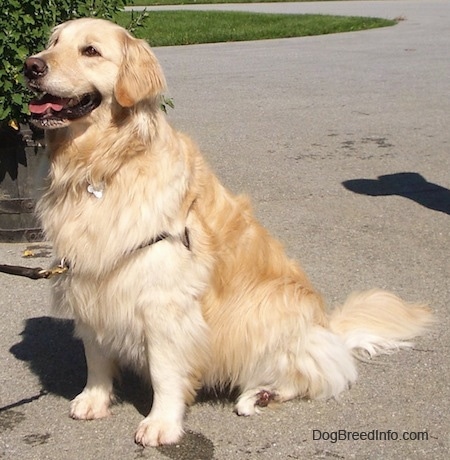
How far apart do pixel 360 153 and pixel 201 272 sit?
18.1ft

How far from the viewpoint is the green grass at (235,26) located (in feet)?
57.9

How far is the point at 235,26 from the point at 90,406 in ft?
53.4

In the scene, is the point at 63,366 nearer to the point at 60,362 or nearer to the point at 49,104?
the point at 60,362

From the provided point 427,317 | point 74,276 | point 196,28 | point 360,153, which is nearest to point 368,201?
point 360,153

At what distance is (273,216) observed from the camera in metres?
6.93

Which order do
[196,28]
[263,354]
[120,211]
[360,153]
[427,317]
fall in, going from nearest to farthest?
[120,211]
[263,354]
[427,317]
[360,153]
[196,28]

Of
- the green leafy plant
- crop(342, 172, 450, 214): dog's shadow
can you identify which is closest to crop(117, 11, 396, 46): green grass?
crop(342, 172, 450, 214): dog's shadow

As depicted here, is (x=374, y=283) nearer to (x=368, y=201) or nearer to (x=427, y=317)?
(x=427, y=317)

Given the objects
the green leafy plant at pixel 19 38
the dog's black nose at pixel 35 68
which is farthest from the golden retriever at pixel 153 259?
the green leafy plant at pixel 19 38

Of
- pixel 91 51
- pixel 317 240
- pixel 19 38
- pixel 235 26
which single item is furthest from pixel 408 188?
pixel 235 26

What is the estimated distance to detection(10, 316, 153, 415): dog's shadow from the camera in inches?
168

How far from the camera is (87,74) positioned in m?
3.45

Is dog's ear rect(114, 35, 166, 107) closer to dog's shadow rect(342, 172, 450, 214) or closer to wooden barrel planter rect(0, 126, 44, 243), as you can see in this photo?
wooden barrel planter rect(0, 126, 44, 243)

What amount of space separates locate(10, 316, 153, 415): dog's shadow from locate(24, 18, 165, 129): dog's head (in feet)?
4.78
